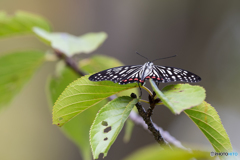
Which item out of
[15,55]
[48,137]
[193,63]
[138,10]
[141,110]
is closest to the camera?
[141,110]

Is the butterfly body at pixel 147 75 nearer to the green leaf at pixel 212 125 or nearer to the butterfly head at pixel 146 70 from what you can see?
the butterfly head at pixel 146 70

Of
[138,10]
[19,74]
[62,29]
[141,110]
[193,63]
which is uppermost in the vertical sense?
[62,29]

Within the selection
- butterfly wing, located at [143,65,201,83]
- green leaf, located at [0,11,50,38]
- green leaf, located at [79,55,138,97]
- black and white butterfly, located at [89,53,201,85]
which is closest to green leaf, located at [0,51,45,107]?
green leaf, located at [0,11,50,38]

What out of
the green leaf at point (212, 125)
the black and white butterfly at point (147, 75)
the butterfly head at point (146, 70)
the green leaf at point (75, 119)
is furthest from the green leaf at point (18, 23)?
the green leaf at point (212, 125)

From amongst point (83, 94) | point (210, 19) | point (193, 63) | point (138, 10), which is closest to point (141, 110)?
point (83, 94)

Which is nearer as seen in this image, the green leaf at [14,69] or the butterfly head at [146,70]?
the butterfly head at [146,70]

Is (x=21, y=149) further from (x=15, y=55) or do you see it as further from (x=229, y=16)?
(x=229, y=16)
